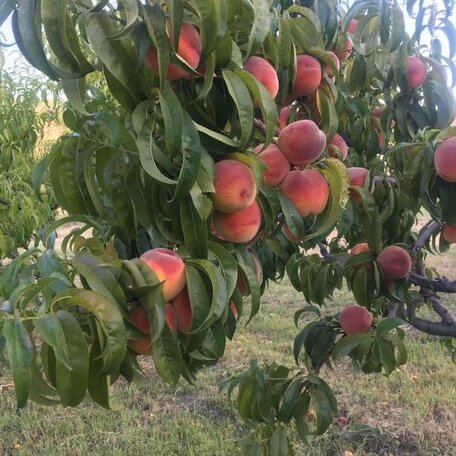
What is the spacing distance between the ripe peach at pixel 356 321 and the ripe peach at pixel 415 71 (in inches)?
24.5

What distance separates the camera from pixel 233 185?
0.67m

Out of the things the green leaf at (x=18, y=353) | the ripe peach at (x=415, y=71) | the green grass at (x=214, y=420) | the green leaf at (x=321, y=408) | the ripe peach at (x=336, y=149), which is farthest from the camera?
the green grass at (x=214, y=420)

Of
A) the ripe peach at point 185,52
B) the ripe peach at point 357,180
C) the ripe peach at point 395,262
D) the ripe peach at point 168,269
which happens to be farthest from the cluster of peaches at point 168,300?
the ripe peach at point 395,262

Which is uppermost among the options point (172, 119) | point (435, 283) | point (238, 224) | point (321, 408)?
point (172, 119)

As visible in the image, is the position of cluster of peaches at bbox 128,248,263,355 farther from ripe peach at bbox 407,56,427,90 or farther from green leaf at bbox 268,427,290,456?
green leaf at bbox 268,427,290,456

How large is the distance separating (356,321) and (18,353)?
1.16 meters

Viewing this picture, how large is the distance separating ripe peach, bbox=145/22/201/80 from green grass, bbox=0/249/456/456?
71.0 inches

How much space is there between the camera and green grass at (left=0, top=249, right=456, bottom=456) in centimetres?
243

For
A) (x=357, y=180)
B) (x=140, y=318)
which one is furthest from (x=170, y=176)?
(x=357, y=180)

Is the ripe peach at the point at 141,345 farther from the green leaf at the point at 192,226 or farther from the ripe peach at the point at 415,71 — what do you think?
the ripe peach at the point at 415,71

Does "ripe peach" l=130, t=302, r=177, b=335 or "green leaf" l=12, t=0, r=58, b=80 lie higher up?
"green leaf" l=12, t=0, r=58, b=80

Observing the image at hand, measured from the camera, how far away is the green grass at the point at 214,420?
2.43 metres

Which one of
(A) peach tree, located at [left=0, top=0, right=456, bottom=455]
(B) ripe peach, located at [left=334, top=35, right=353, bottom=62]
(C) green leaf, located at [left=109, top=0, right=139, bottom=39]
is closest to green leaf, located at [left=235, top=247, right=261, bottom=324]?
(A) peach tree, located at [left=0, top=0, right=456, bottom=455]

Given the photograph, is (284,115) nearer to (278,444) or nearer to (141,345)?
(141,345)
